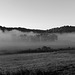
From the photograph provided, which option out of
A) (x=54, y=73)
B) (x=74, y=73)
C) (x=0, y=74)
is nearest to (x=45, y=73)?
(x=54, y=73)

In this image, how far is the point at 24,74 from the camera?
46.8 m

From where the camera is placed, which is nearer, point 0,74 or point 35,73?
point 35,73

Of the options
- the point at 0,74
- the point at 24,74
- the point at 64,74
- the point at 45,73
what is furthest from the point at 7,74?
the point at 64,74

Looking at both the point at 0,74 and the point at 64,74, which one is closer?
the point at 64,74

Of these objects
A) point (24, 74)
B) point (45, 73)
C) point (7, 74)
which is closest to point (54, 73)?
point (45, 73)

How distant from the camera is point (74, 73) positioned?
4659 centimetres

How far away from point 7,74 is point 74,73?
16964 mm

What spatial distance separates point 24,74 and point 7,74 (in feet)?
17.4

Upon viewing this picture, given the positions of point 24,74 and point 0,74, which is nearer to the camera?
point 24,74

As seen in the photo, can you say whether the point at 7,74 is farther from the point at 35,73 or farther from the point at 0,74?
the point at 35,73

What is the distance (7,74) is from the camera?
4941 cm

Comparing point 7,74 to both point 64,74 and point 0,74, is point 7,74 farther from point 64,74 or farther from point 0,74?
point 64,74

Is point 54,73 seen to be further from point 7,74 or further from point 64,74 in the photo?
point 7,74

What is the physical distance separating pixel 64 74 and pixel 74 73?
7.96ft
